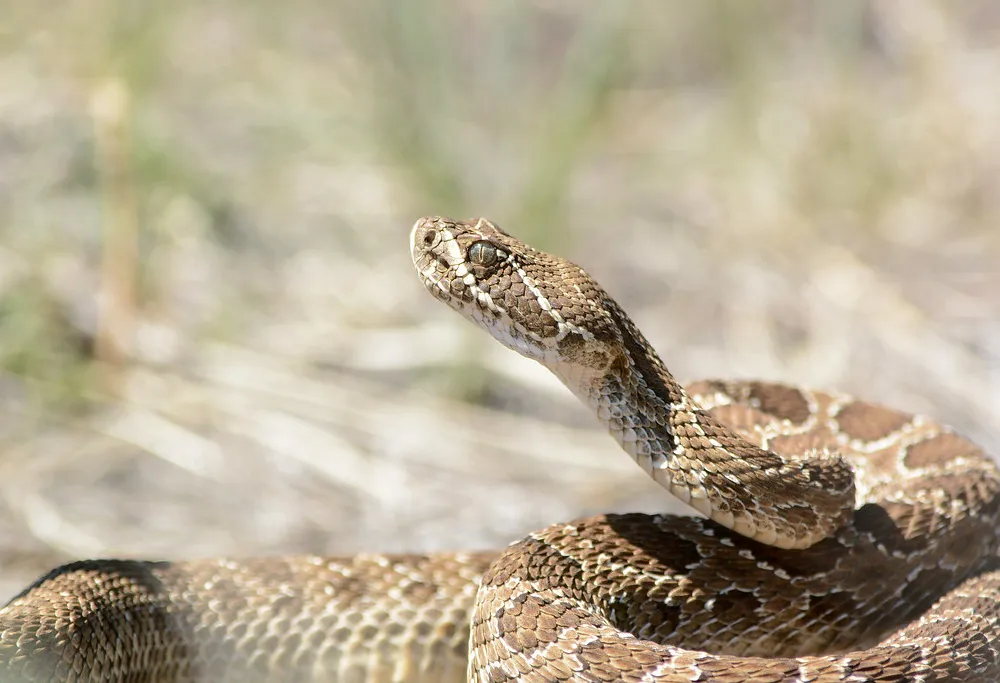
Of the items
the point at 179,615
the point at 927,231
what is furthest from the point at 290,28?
the point at 179,615

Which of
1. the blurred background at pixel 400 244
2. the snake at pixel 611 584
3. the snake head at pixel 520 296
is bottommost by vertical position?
the snake at pixel 611 584

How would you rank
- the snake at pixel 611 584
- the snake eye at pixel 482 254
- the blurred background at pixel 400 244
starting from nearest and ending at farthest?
the snake at pixel 611 584, the snake eye at pixel 482 254, the blurred background at pixel 400 244

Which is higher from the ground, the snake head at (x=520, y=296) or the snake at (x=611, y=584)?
the snake head at (x=520, y=296)

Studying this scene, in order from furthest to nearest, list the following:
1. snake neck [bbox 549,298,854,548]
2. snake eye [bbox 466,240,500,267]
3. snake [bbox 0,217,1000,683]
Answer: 1. snake eye [bbox 466,240,500,267]
2. snake neck [bbox 549,298,854,548]
3. snake [bbox 0,217,1000,683]

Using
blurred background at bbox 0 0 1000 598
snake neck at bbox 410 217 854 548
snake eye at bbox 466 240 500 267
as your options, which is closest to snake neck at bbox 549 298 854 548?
snake neck at bbox 410 217 854 548

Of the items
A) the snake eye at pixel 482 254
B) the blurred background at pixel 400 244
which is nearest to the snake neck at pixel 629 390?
the snake eye at pixel 482 254

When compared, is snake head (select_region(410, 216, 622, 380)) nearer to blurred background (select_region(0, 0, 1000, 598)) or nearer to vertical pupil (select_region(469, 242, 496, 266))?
vertical pupil (select_region(469, 242, 496, 266))

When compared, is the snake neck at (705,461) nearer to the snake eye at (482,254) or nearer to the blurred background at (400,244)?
the snake eye at (482,254)
